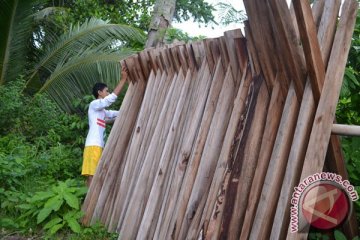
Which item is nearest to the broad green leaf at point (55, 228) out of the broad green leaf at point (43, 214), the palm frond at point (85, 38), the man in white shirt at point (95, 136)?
the broad green leaf at point (43, 214)

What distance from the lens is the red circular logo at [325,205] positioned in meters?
2.32

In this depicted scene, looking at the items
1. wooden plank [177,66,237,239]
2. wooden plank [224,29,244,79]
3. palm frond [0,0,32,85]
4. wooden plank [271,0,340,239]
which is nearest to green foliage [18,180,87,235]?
wooden plank [177,66,237,239]


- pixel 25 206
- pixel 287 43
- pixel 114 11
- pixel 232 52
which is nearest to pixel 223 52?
pixel 232 52

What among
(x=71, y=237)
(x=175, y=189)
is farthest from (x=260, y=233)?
(x=71, y=237)

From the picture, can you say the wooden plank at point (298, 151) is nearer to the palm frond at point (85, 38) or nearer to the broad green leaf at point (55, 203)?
the broad green leaf at point (55, 203)

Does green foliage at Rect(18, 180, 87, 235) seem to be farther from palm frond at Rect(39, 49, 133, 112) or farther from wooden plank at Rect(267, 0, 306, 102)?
palm frond at Rect(39, 49, 133, 112)

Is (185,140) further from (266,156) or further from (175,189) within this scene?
(266,156)

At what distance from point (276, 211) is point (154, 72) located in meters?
2.49

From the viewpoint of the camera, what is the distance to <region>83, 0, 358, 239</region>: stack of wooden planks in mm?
2312

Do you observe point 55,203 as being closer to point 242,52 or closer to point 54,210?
point 54,210

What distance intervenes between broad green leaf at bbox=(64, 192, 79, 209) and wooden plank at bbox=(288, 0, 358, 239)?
2858 mm

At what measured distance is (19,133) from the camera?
26.8ft

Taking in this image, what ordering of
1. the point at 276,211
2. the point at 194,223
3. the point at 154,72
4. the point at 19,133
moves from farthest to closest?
the point at 19,133, the point at 154,72, the point at 194,223, the point at 276,211

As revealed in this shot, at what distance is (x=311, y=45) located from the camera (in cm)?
227
